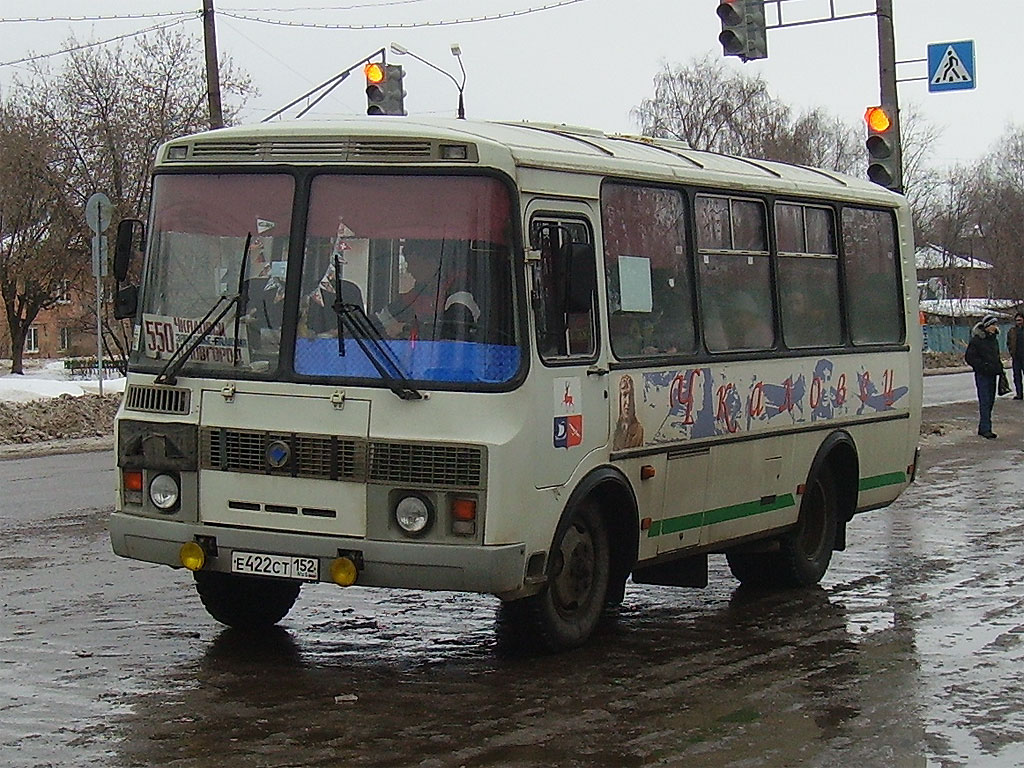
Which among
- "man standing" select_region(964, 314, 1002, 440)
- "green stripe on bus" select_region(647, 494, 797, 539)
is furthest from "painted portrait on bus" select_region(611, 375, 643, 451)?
"man standing" select_region(964, 314, 1002, 440)

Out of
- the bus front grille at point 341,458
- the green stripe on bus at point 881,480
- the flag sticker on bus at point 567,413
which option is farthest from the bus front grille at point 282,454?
the green stripe on bus at point 881,480

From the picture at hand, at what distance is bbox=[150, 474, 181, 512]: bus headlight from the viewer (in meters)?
8.56

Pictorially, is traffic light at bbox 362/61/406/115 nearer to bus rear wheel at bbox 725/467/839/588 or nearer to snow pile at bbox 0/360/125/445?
snow pile at bbox 0/360/125/445

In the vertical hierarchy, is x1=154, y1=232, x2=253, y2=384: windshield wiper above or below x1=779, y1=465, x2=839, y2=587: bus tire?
above

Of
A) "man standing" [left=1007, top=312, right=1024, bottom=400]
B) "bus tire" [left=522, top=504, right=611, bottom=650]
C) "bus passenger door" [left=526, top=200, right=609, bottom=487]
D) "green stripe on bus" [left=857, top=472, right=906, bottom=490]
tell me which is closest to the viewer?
"bus passenger door" [left=526, top=200, right=609, bottom=487]

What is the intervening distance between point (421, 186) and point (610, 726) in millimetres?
2703

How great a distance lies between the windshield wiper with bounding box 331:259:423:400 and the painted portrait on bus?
1.45m

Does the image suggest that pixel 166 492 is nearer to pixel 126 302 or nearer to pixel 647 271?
pixel 126 302

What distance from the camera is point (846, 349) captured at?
12.1m

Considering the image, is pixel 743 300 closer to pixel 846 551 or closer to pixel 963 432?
pixel 846 551

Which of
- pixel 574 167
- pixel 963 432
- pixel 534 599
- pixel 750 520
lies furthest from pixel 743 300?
pixel 963 432

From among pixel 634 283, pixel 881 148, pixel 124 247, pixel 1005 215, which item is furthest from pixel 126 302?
pixel 1005 215

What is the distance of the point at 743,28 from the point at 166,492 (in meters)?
12.0

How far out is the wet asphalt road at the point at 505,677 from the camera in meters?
6.98
